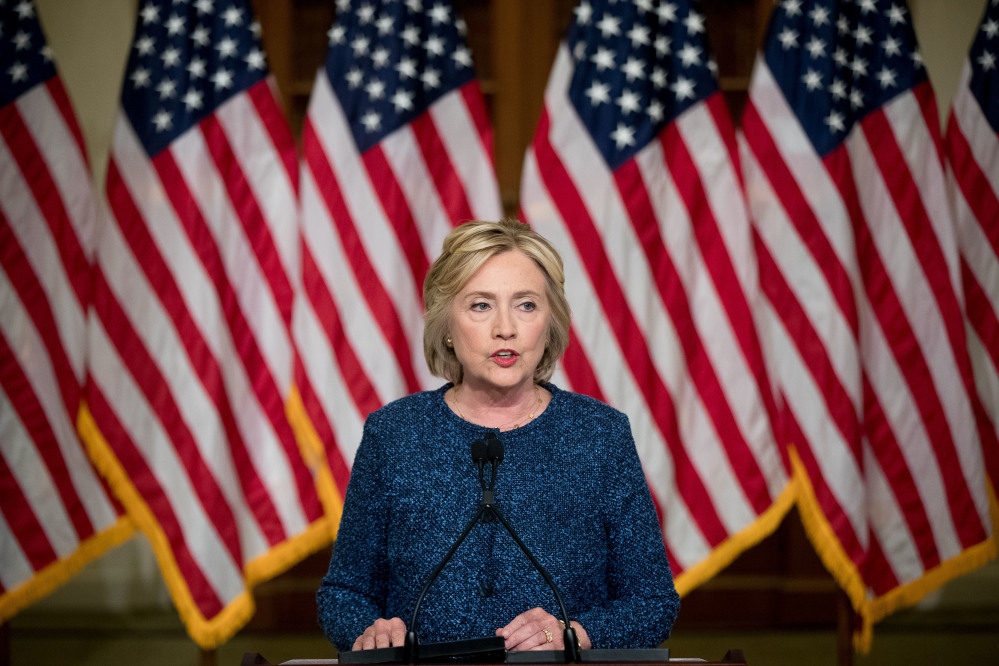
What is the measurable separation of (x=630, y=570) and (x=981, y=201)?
225 cm

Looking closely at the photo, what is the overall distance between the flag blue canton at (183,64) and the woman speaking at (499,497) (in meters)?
1.76

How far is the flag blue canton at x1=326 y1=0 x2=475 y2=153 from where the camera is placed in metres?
3.06

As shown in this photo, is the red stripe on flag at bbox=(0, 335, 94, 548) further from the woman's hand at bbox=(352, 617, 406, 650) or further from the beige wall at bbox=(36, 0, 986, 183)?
the woman's hand at bbox=(352, 617, 406, 650)

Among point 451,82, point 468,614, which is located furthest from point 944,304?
point 468,614

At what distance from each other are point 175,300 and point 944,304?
2.52 metres

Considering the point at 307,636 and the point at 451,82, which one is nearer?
the point at 451,82

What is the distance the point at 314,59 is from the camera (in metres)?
3.90

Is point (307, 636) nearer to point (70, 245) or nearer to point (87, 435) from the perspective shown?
point (87, 435)

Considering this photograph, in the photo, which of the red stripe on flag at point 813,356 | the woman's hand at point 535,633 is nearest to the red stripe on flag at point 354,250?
the red stripe on flag at point 813,356

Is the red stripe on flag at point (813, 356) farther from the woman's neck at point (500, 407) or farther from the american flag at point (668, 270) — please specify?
the woman's neck at point (500, 407)

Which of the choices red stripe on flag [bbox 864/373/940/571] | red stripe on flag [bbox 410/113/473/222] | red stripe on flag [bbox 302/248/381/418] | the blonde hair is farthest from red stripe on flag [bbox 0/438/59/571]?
red stripe on flag [bbox 864/373/940/571]

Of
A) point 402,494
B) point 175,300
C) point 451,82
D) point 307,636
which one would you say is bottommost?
point 307,636

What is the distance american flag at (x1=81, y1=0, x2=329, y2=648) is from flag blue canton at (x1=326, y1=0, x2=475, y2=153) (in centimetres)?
27

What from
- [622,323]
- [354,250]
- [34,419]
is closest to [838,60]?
[622,323]
